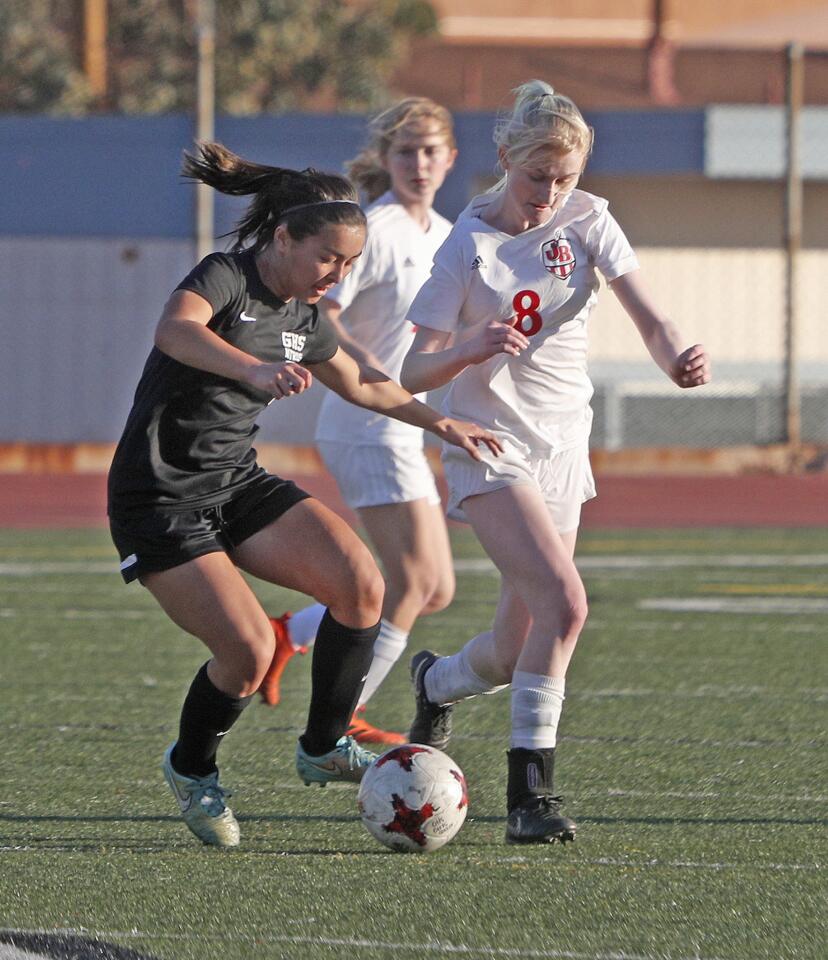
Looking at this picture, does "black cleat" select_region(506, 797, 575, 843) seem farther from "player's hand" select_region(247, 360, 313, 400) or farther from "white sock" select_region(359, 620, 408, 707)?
"white sock" select_region(359, 620, 408, 707)

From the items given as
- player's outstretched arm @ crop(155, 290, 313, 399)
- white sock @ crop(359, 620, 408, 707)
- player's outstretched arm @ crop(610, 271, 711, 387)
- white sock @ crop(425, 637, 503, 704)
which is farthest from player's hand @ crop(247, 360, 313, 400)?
white sock @ crop(359, 620, 408, 707)

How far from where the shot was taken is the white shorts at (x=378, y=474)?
22.2 feet

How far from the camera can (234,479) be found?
5.29m

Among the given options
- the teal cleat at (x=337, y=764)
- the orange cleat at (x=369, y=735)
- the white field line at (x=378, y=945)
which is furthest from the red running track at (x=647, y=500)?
the white field line at (x=378, y=945)

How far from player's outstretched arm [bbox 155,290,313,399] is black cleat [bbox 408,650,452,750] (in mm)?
1682

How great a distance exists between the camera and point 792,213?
18828 mm

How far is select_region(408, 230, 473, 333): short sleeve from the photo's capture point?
5398mm

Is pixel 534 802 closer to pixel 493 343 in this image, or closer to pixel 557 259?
pixel 493 343

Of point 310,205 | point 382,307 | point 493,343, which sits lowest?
point 493,343

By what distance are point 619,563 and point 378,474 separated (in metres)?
Result: 6.49

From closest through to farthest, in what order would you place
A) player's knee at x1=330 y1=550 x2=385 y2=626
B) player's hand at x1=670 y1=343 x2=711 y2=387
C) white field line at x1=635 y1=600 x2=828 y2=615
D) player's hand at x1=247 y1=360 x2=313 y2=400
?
player's hand at x1=247 y1=360 x2=313 y2=400, player's hand at x1=670 y1=343 x2=711 y2=387, player's knee at x1=330 y1=550 x2=385 y2=626, white field line at x1=635 y1=600 x2=828 y2=615

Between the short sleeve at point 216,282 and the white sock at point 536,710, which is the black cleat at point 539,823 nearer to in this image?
the white sock at point 536,710

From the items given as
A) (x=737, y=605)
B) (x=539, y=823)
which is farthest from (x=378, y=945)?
(x=737, y=605)

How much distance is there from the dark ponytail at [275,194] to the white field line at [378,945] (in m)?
1.95
